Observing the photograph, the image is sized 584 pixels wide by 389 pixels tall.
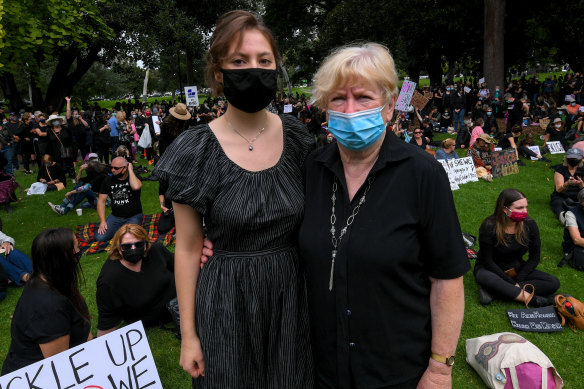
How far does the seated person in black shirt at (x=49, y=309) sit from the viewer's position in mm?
3174

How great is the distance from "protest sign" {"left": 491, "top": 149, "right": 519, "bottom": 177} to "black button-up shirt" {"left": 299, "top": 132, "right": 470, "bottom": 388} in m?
10.7

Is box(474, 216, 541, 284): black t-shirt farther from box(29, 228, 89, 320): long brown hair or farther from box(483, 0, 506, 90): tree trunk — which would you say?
box(483, 0, 506, 90): tree trunk

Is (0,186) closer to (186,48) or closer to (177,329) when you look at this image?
(177,329)

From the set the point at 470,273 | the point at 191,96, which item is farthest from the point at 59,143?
the point at 470,273

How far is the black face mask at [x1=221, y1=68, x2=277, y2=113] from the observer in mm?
1712

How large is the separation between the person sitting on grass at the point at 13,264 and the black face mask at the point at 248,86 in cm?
587

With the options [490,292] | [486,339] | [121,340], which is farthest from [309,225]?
[490,292]

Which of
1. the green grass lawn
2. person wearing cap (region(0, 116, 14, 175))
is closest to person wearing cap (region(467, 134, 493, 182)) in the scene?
the green grass lawn

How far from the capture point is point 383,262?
4.86 ft

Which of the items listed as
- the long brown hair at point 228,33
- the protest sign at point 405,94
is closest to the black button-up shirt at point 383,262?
the long brown hair at point 228,33

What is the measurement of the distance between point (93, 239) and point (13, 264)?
1.75 meters

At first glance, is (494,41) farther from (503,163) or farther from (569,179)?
(569,179)

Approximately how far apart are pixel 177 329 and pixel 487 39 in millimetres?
19701

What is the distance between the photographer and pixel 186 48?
1900 centimetres
